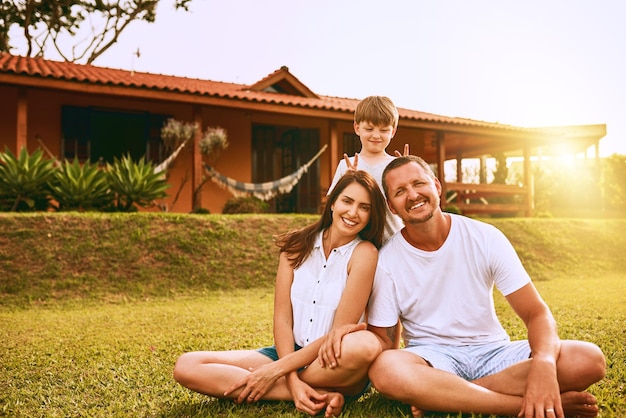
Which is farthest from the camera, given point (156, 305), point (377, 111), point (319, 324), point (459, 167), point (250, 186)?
point (459, 167)

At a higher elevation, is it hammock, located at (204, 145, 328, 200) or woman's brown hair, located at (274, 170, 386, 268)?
hammock, located at (204, 145, 328, 200)

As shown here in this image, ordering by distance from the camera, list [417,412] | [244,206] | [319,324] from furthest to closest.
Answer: [244,206], [319,324], [417,412]

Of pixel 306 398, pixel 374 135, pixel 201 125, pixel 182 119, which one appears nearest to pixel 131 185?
pixel 201 125

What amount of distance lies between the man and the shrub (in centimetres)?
747

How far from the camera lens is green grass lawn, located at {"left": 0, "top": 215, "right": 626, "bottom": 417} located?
9.16 feet

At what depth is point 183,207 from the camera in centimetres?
1172

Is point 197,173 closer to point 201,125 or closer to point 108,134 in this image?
point 201,125

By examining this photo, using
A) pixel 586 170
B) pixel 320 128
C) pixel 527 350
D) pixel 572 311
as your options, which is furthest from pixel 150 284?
pixel 586 170

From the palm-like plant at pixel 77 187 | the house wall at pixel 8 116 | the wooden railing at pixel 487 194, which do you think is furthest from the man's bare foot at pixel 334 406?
the wooden railing at pixel 487 194

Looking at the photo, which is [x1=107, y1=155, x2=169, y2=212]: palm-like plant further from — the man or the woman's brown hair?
the man

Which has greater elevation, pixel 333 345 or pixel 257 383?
pixel 333 345

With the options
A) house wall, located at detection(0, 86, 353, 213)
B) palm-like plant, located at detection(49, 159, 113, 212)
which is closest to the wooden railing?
house wall, located at detection(0, 86, 353, 213)

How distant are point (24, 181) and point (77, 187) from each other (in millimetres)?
713

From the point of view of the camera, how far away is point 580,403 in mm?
2188
